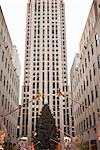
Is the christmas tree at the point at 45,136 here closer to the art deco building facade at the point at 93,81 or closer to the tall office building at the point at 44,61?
the art deco building facade at the point at 93,81

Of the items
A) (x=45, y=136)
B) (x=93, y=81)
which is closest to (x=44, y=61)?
(x=45, y=136)

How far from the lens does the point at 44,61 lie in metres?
113

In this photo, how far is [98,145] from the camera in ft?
109

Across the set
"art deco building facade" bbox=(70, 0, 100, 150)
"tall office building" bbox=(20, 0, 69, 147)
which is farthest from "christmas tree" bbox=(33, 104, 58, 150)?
"tall office building" bbox=(20, 0, 69, 147)

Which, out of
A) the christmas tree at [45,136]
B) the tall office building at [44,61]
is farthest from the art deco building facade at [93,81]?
the tall office building at [44,61]

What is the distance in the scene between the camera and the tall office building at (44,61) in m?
105

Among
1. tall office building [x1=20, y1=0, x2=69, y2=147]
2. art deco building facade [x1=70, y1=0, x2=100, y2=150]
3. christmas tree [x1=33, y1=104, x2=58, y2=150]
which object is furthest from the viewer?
tall office building [x1=20, y1=0, x2=69, y2=147]

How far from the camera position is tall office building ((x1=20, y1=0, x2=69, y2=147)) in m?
105

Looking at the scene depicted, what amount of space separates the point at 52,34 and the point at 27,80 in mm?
26057

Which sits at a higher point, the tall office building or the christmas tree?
the tall office building

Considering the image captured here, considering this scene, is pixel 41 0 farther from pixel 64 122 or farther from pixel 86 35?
pixel 86 35

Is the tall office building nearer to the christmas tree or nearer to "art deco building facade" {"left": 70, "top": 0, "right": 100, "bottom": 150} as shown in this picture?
the christmas tree

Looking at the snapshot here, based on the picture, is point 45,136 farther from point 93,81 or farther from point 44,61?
point 44,61

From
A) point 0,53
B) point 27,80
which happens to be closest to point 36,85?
point 27,80
